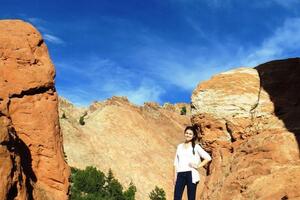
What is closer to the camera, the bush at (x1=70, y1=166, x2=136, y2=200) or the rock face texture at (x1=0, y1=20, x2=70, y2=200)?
the rock face texture at (x1=0, y1=20, x2=70, y2=200)

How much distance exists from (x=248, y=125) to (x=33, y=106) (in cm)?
1083

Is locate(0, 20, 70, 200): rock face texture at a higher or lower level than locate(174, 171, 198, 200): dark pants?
higher

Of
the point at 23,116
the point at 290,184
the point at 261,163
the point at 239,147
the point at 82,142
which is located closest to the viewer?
the point at 290,184

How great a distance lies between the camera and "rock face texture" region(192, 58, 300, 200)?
21.0 metres

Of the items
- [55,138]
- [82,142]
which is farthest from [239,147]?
[82,142]

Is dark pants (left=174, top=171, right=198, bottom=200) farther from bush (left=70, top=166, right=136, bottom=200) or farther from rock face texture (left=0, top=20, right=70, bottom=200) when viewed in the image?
bush (left=70, top=166, right=136, bottom=200)

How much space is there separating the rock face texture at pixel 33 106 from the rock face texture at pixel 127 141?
73.5 meters

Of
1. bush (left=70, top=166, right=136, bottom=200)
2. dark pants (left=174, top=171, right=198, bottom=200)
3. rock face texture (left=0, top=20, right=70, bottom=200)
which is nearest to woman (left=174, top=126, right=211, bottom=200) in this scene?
dark pants (left=174, top=171, right=198, bottom=200)

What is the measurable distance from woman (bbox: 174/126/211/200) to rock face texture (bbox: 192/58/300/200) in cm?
767

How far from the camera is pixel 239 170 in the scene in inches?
881

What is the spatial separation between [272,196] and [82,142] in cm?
9790

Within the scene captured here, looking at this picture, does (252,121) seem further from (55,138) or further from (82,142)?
(82,142)

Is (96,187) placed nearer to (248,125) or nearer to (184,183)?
(248,125)

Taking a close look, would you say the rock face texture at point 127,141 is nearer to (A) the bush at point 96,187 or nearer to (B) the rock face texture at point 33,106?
(A) the bush at point 96,187
